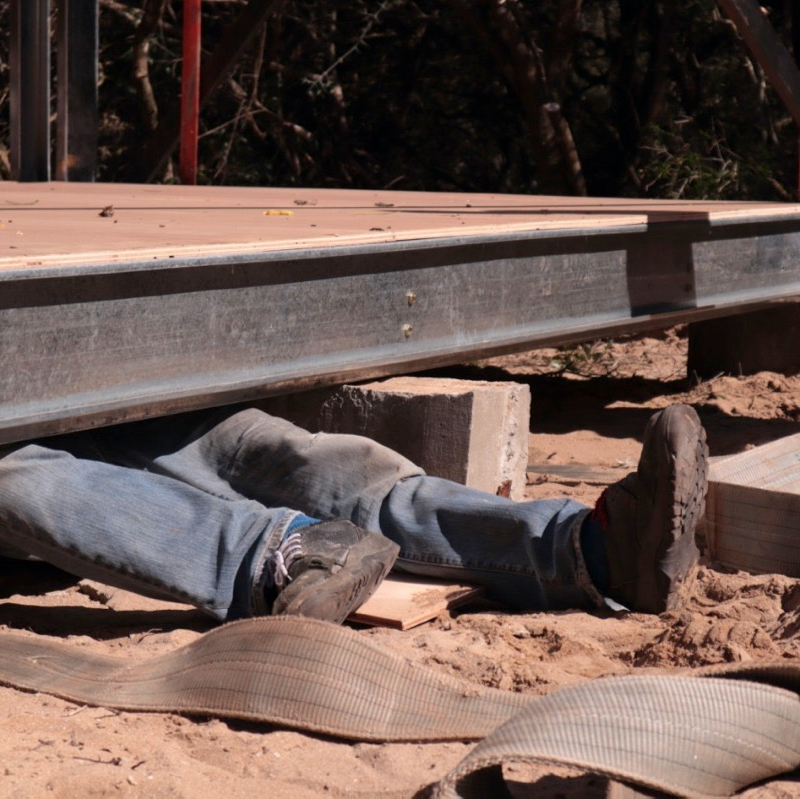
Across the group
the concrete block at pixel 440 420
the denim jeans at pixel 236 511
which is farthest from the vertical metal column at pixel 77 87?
the denim jeans at pixel 236 511

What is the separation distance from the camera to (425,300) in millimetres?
2758

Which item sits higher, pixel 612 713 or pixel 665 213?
pixel 665 213

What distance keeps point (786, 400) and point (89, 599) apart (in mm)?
3102

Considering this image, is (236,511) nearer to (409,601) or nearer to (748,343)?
(409,601)

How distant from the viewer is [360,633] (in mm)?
2227

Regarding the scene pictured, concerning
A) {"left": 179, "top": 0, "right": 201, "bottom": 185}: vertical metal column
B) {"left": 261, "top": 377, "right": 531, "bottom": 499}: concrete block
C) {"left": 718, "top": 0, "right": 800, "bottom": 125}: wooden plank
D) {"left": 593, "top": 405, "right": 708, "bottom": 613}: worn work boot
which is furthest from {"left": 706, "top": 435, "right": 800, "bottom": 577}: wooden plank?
{"left": 179, "top": 0, "right": 201, "bottom": 185}: vertical metal column

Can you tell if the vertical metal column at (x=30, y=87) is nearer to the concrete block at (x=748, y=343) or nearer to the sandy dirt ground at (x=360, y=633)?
the sandy dirt ground at (x=360, y=633)

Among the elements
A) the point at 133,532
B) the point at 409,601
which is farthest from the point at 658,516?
the point at 133,532

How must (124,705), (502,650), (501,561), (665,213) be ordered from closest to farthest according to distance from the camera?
(124,705), (502,650), (501,561), (665,213)

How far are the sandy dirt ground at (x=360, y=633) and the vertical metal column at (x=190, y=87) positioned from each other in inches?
97.6

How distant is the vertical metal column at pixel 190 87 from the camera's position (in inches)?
190

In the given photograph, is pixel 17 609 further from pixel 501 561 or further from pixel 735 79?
pixel 735 79

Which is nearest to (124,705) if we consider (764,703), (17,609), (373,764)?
(373,764)

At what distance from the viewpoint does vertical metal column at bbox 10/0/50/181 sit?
4.71 meters
